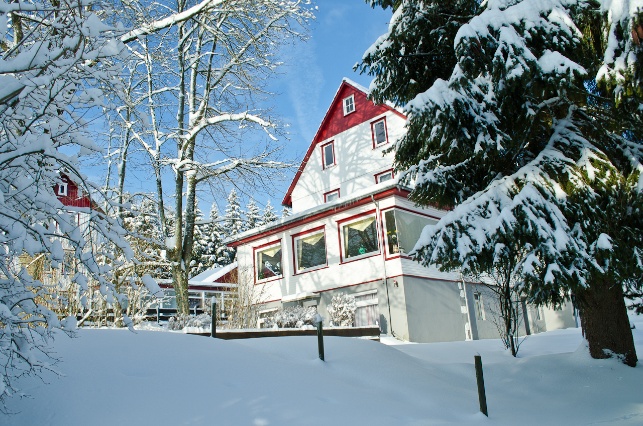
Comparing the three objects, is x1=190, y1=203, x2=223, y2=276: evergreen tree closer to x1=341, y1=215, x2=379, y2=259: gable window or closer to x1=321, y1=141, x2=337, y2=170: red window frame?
x1=321, y1=141, x2=337, y2=170: red window frame

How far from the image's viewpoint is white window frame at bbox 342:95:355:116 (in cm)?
2545

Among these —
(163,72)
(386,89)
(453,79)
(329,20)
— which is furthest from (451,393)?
(163,72)

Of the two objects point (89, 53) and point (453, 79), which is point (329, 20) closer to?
point (453, 79)

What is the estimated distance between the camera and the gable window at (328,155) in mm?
25750

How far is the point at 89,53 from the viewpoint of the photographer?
138 inches

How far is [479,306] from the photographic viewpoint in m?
20.4

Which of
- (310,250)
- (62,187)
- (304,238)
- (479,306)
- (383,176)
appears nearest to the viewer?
(62,187)

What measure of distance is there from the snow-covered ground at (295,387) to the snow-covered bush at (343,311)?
6.96 meters

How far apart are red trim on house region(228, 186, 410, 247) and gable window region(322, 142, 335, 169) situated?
5564mm

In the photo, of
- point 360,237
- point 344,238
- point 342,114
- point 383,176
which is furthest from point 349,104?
point 360,237

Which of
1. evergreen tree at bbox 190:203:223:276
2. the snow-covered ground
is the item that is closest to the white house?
the snow-covered ground

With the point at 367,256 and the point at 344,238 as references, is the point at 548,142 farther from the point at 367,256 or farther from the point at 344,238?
the point at 344,238

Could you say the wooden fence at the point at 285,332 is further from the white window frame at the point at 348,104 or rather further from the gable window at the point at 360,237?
the white window frame at the point at 348,104

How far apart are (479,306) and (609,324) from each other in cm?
1203
